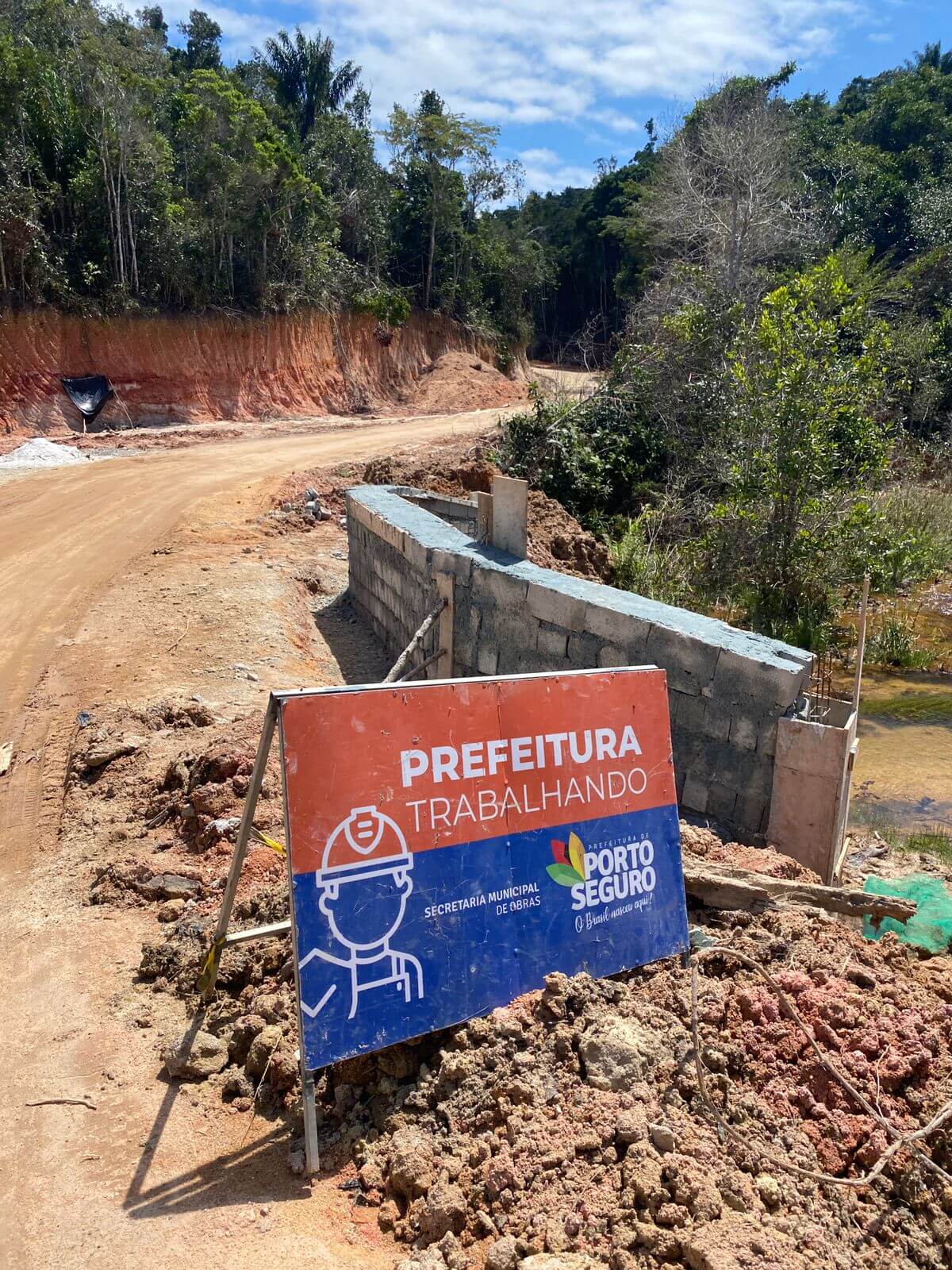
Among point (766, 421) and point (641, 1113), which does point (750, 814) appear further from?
point (766, 421)

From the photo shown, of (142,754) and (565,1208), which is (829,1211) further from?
(142,754)

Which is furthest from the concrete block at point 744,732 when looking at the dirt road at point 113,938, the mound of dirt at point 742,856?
the dirt road at point 113,938

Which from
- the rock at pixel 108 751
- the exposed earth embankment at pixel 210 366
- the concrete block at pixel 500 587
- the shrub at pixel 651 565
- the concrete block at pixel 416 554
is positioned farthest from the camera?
the exposed earth embankment at pixel 210 366

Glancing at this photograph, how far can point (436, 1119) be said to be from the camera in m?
3.16

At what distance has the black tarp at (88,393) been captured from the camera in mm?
20922

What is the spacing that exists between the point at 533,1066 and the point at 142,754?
13.7 ft

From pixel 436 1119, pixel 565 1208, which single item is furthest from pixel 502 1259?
pixel 436 1119

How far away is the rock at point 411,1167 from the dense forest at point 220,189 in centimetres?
2278

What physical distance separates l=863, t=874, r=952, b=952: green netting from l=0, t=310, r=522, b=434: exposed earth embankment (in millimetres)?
19863

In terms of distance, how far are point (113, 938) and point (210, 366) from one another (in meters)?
22.6

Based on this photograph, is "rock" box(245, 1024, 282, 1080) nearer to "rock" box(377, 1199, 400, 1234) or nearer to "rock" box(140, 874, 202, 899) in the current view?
"rock" box(377, 1199, 400, 1234)

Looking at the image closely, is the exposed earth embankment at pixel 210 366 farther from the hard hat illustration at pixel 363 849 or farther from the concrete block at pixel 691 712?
the hard hat illustration at pixel 363 849

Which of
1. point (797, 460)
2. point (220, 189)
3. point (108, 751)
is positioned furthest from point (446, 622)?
point (220, 189)

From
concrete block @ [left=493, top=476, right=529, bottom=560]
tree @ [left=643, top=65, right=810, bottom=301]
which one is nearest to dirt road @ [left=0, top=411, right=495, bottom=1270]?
concrete block @ [left=493, top=476, right=529, bottom=560]
